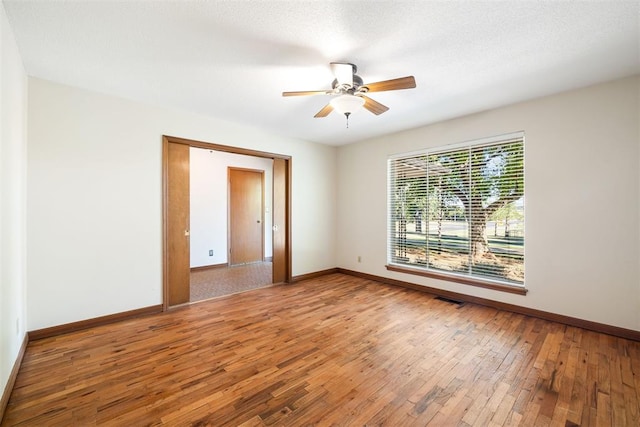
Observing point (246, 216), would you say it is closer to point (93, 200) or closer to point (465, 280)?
point (93, 200)

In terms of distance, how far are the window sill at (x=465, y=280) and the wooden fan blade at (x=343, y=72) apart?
2.96m

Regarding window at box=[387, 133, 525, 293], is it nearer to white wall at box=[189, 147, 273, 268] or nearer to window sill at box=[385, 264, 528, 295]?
window sill at box=[385, 264, 528, 295]

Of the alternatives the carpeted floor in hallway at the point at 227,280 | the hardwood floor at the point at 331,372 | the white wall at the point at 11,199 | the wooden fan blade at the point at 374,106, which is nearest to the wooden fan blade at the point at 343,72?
the wooden fan blade at the point at 374,106

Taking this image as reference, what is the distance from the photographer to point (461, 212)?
3.70m

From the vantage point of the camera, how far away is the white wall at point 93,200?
8.45ft

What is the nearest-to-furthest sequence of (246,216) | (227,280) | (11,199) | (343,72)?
(11,199) < (343,72) < (227,280) < (246,216)

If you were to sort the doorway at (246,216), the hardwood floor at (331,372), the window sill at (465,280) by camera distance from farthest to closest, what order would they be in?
the doorway at (246,216)
the window sill at (465,280)
the hardwood floor at (331,372)

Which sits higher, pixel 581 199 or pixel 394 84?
pixel 394 84

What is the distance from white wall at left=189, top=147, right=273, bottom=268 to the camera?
211 inches

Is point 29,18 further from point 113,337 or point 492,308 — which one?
point 492,308

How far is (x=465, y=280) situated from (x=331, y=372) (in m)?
2.48

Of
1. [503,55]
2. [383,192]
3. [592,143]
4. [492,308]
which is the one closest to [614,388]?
[492,308]

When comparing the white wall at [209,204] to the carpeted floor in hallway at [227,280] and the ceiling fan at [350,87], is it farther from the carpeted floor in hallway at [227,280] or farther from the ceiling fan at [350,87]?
the ceiling fan at [350,87]

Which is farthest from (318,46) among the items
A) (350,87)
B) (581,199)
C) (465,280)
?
(465,280)
